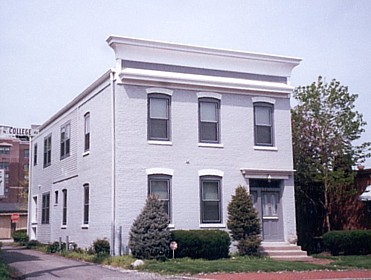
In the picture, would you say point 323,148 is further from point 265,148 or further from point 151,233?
point 151,233

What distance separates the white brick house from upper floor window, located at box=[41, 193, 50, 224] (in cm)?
571

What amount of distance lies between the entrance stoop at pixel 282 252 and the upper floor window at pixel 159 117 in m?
6.05

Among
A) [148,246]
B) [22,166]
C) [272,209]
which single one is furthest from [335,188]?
[22,166]

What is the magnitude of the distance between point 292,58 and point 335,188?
6639mm

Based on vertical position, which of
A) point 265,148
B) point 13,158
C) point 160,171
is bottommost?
point 160,171

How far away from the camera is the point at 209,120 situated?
76.0 ft

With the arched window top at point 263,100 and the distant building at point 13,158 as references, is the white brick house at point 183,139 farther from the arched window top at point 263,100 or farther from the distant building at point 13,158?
the distant building at point 13,158

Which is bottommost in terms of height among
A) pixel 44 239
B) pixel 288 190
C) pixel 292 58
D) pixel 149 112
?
pixel 44 239

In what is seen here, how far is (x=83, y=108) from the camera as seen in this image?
84.5 feet

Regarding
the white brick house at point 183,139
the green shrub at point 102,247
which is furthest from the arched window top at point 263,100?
the green shrub at point 102,247

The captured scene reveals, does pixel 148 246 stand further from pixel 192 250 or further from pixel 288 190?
pixel 288 190

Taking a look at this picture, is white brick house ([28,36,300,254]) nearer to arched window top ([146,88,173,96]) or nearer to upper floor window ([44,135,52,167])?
arched window top ([146,88,173,96])

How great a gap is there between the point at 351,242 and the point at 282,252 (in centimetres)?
320

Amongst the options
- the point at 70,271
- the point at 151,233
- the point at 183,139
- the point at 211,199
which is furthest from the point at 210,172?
the point at 70,271
